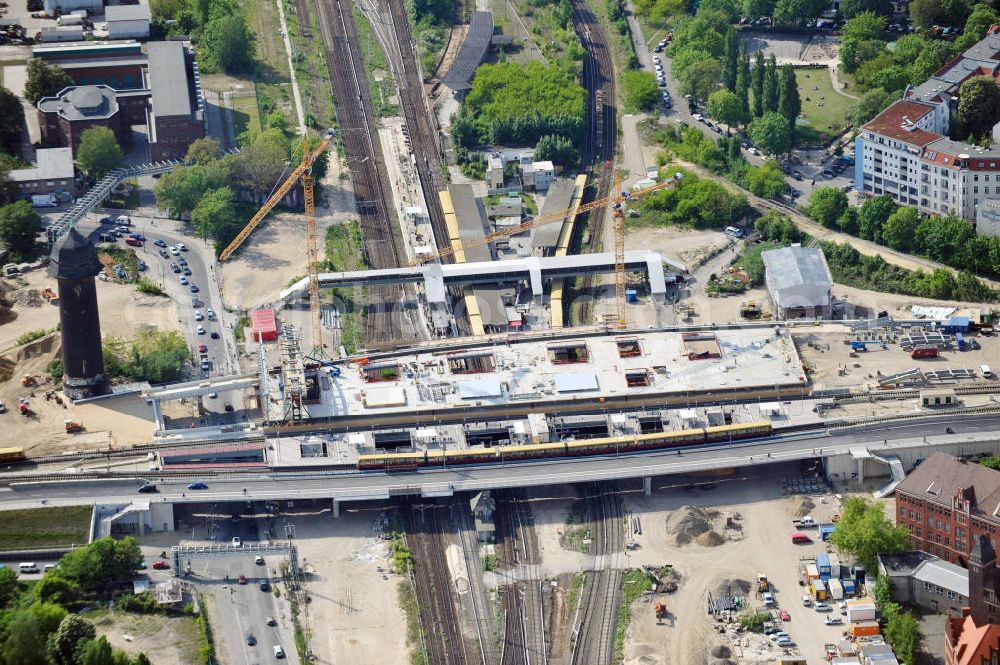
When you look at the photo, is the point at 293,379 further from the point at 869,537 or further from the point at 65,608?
the point at 869,537

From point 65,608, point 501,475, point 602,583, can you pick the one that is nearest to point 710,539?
point 602,583

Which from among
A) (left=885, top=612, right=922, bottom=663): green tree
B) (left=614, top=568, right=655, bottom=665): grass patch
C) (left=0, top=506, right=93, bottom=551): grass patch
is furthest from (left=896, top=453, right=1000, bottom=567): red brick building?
(left=0, top=506, right=93, bottom=551): grass patch

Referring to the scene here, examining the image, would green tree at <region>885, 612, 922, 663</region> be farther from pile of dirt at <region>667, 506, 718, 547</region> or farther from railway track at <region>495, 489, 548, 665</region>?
railway track at <region>495, 489, 548, 665</region>

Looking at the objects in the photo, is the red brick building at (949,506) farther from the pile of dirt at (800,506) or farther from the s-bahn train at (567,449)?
the s-bahn train at (567,449)

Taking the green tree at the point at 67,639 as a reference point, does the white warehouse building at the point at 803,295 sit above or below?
below

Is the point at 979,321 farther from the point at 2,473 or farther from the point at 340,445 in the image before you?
the point at 2,473

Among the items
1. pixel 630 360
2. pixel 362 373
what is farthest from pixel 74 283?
pixel 630 360

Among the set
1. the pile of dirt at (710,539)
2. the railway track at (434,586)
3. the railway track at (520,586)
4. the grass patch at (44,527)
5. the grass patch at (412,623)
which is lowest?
the pile of dirt at (710,539)

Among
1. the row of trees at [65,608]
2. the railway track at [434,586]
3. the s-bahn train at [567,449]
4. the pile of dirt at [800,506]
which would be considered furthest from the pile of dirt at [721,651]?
the row of trees at [65,608]
